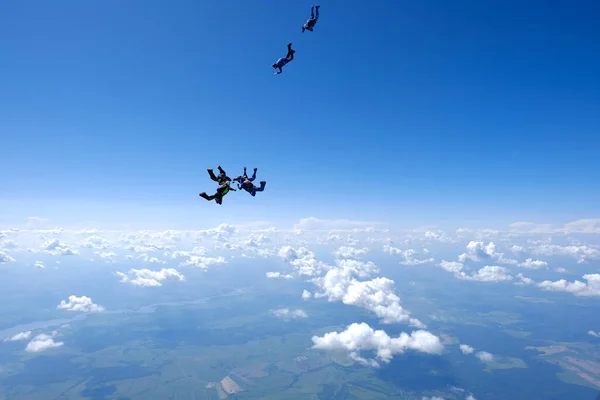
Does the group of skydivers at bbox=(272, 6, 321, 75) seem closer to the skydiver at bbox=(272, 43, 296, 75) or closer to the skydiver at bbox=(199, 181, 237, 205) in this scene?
the skydiver at bbox=(272, 43, 296, 75)

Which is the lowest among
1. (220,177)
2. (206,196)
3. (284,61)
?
(206,196)

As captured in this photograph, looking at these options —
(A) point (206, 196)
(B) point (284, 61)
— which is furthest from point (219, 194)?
(B) point (284, 61)

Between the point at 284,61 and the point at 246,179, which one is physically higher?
the point at 284,61

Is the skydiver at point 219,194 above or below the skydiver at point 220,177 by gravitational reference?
below

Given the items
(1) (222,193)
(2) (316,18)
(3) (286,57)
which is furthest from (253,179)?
(2) (316,18)

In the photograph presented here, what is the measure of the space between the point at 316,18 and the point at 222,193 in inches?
414

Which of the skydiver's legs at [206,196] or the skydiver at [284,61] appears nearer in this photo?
the skydiver's legs at [206,196]

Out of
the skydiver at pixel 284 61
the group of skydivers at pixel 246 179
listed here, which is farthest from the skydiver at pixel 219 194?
the skydiver at pixel 284 61

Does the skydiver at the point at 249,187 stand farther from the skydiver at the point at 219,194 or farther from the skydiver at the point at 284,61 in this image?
the skydiver at the point at 284,61

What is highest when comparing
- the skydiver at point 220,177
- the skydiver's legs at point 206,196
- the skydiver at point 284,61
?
the skydiver at point 284,61

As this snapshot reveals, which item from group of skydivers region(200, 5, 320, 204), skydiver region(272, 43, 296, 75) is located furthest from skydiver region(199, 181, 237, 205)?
skydiver region(272, 43, 296, 75)

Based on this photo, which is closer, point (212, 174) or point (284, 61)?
point (212, 174)

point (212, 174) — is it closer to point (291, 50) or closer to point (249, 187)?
point (249, 187)

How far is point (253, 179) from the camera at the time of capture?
53.8ft
